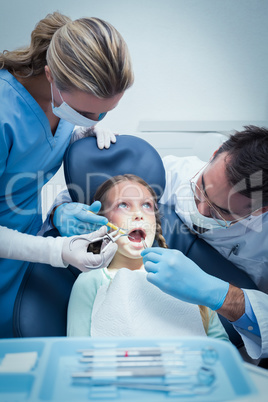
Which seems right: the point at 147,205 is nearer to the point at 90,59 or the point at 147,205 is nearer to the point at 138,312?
the point at 138,312

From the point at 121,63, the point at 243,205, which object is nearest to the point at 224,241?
the point at 243,205

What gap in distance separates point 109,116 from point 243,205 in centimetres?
125

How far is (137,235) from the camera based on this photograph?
1.42m

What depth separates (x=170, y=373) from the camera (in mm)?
620

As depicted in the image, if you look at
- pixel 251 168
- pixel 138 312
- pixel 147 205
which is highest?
pixel 251 168

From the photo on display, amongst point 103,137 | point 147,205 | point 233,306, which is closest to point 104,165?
point 103,137

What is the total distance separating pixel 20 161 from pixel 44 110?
0.82ft

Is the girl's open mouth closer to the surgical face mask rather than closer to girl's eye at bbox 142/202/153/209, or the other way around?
girl's eye at bbox 142/202/153/209

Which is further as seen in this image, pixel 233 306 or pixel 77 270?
pixel 77 270

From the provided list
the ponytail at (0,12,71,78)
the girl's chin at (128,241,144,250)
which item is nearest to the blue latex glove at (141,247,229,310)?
the girl's chin at (128,241,144,250)

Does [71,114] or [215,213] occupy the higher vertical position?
[71,114]

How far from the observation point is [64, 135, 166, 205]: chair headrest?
5.00ft

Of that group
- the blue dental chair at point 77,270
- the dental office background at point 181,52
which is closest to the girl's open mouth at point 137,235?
the blue dental chair at point 77,270

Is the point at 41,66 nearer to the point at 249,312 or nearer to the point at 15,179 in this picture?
the point at 15,179
